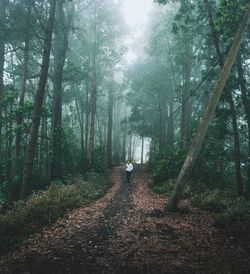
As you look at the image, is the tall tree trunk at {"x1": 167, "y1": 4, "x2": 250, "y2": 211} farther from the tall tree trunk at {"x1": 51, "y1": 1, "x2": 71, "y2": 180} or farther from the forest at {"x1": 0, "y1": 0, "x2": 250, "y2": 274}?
the tall tree trunk at {"x1": 51, "y1": 1, "x2": 71, "y2": 180}

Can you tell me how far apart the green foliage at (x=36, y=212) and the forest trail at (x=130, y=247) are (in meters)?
0.36

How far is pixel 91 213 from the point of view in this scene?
13.6m

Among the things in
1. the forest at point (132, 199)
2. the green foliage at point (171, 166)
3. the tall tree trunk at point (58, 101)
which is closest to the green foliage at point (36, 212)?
the forest at point (132, 199)

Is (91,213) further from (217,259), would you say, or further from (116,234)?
(217,259)

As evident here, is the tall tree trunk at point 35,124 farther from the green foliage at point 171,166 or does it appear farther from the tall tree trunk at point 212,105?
the green foliage at point 171,166

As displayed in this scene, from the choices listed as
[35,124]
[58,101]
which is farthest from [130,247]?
[58,101]

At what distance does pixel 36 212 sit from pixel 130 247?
13.2ft

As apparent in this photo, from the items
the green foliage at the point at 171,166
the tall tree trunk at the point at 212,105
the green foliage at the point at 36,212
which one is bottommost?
the green foliage at the point at 36,212

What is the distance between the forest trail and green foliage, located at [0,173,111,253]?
0.36 meters

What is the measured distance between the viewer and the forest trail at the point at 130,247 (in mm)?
7707

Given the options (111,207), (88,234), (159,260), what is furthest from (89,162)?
(159,260)

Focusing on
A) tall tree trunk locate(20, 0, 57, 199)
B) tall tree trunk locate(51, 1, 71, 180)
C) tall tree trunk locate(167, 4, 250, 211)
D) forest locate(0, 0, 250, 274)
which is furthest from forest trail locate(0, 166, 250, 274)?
tall tree trunk locate(51, 1, 71, 180)

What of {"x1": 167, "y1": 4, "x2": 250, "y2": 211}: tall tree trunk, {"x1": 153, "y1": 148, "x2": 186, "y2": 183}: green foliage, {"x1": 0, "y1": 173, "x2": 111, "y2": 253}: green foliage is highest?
{"x1": 167, "y1": 4, "x2": 250, "y2": 211}: tall tree trunk

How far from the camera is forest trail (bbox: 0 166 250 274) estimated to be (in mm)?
7707
